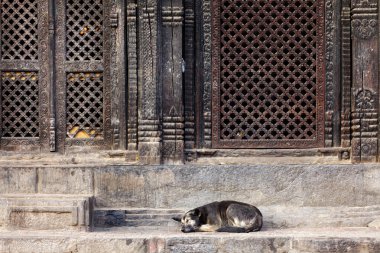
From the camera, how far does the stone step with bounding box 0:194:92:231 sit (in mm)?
7059

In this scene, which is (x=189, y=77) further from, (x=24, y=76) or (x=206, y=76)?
(x=24, y=76)

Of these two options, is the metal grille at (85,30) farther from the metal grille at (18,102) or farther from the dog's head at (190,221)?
the dog's head at (190,221)

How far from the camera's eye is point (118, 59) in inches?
321

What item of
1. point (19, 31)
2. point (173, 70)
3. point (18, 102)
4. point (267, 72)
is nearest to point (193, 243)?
point (173, 70)

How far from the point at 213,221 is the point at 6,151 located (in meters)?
2.91

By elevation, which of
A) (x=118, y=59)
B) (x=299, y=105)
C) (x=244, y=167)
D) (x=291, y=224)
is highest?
(x=118, y=59)

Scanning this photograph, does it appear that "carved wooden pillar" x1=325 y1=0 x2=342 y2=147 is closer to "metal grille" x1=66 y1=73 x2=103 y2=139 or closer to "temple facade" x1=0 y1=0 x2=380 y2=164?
"temple facade" x1=0 y1=0 x2=380 y2=164

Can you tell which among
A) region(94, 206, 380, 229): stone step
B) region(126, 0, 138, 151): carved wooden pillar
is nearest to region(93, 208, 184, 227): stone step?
region(94, 206, 380, 229): stone step

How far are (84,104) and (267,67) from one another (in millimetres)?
2350

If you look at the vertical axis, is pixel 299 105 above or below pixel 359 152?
above

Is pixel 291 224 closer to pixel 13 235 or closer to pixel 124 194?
pixel 124 194

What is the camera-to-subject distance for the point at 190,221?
709cm

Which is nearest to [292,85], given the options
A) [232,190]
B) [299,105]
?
[299,105]

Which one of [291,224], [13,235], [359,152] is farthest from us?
[359,152]
